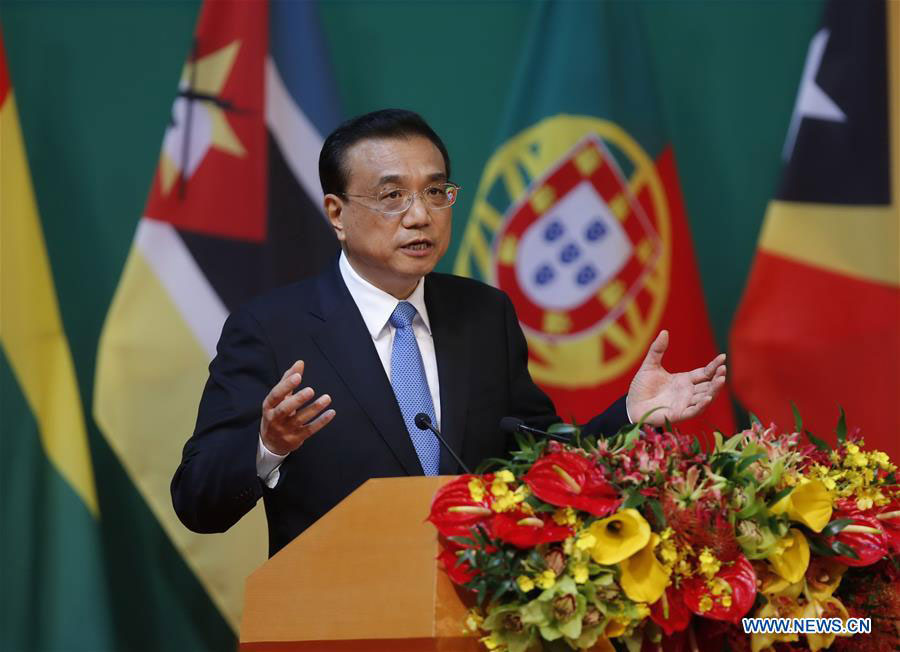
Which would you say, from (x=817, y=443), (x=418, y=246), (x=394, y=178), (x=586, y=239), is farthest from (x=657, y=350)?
(x=586, y=239)

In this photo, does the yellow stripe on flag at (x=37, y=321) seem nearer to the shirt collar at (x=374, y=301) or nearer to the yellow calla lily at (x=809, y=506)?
the shirt collar at (x=374, y=301)

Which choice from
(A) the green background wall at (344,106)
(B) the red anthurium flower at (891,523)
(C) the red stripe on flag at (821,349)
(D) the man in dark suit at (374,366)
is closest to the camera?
(B) the red anthurium flower at (891,523)

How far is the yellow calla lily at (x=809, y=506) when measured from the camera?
1.58 m

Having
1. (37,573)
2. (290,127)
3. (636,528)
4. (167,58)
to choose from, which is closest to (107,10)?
(167,58)

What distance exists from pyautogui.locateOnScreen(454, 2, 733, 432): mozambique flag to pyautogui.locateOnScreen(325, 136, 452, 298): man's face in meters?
1.31

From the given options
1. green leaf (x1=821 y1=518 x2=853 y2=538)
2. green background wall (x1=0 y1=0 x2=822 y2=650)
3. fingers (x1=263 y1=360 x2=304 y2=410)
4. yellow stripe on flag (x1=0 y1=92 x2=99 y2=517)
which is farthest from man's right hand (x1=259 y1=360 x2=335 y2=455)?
green background wall (x1=0 y1=0 x2=822 y2=650)

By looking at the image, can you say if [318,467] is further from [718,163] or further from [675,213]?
[718,163]

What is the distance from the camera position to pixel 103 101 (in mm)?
3893

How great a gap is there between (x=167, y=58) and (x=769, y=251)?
2108 millimetres

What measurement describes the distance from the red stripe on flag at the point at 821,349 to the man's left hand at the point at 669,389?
5.10 feet

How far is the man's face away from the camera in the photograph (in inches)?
94.0

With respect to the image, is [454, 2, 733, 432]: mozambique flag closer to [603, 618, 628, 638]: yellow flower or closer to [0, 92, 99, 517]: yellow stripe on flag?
[0, 92, 99, 517]: yellow stripe on flag

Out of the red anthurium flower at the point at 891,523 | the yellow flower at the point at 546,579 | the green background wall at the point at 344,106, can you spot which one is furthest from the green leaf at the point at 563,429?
the green background wall at the point at 344,106

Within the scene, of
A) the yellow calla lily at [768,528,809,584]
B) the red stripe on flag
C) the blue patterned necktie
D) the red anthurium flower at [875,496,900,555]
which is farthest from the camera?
the red stripe on flag
